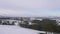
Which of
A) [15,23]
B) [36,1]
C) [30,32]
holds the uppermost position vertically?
[36,1]

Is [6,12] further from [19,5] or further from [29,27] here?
[29,27]

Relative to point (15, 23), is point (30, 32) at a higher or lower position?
lower

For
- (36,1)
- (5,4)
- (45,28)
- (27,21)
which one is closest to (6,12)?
(5,4)

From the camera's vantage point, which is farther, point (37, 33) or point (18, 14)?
point (18, 14)

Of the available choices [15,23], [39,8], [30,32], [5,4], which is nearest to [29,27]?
[30,32]

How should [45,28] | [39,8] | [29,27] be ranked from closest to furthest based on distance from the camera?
[45,28], [29,27], [39,8]

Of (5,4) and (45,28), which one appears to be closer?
(45,28)

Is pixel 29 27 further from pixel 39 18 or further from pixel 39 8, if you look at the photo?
pixel 39 8

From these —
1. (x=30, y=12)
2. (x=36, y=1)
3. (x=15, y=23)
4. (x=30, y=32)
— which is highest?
(x=36, y=1)

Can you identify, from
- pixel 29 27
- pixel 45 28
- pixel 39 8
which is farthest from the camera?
pixel 39 8
